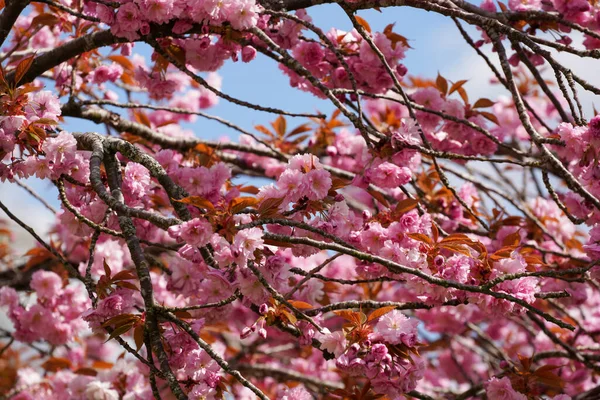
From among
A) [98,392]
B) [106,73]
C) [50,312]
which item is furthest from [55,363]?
[106,73]

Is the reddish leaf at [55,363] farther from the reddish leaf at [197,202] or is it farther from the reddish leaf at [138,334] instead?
the reddish leaf at [197,202]

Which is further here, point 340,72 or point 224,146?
point 224,146

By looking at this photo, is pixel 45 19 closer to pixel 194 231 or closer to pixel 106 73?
pixel 106 73

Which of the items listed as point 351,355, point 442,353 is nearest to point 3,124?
point 351,355

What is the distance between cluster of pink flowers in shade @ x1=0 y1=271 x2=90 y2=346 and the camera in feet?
10.7

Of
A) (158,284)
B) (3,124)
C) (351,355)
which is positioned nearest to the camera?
(351,355)

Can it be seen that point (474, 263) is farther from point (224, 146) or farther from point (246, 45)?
point (224, 146)

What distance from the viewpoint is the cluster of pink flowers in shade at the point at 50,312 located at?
3275 mm

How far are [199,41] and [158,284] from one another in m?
1.85

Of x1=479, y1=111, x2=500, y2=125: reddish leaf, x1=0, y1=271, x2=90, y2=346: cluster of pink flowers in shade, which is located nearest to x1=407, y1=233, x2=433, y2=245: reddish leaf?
x1=479, y1=111, x2=500, y2=125: reddish leaf

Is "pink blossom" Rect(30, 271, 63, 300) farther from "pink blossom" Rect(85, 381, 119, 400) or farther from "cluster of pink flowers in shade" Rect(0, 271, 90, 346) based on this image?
"pink blossom" Rect(85, 381, 119, 400)

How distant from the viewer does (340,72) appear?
112 inches

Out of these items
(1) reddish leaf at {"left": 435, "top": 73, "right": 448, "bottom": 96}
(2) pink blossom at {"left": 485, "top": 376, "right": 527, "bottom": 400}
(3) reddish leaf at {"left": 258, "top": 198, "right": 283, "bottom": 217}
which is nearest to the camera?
(3) reddish leaf at {"left": 258, "top": 198, "right": 283, "bottom": 217}

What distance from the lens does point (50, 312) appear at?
3.28 metres
